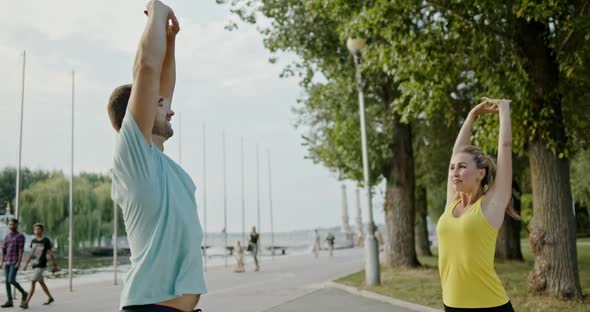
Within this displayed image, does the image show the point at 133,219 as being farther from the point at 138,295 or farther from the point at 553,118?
the point at 553,118

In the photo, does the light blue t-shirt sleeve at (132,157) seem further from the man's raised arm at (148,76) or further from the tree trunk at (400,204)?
the tree trunk at (400,204)

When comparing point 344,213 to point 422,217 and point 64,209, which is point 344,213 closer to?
point 64,209

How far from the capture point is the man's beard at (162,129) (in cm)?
246

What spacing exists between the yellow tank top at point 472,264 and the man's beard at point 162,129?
2130 millimetres

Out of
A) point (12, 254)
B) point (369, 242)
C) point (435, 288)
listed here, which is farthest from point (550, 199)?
point (12, 254)

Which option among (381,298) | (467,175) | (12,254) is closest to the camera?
(467,175)

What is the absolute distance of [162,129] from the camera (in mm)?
2482

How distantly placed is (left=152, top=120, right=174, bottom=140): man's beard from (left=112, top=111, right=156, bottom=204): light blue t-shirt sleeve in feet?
0.80

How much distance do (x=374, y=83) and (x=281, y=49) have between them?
321 centimetres

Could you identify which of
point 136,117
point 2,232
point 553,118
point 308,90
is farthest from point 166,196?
point 2,232

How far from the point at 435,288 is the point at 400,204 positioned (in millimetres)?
6104

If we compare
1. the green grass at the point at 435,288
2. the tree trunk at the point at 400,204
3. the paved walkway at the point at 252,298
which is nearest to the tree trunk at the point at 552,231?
the green grass at the point at 435,288

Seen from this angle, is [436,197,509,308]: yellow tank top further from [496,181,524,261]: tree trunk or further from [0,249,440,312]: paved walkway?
[496,181,524,261]: tree trunk

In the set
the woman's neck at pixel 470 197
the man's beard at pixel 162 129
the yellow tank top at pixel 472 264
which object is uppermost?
the man's beard at pixel 162 129
